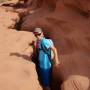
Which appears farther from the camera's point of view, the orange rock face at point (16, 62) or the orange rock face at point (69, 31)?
the orange rock face at point (69, 31)

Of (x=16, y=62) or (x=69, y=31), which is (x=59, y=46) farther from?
(x=16, y=62)

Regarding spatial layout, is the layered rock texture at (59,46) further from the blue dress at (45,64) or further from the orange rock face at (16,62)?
the blue dress at (45,64)

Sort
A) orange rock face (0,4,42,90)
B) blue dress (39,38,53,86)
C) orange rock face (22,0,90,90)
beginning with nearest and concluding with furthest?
1. orange rock face (0,4,42,90)
2. blue dress (39,38,53,86)
3. orange rock face (22,0,90,90)

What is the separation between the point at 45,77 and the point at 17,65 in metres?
0.52

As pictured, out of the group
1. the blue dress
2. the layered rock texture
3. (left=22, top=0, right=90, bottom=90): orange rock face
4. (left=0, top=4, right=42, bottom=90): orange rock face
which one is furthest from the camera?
(left=22, top=0, right=90, bottom=90): orange rock face

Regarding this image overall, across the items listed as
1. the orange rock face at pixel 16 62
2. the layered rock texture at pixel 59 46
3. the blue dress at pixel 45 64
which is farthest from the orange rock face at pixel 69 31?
the orange rock face at pixel 16 62

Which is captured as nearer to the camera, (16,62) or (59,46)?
(16,62)

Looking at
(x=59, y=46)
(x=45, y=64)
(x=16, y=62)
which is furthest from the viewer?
(x=59, y=46)

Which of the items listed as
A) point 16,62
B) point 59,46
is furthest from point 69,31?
point 16,62

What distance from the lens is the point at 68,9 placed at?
Result: 671 centimetres

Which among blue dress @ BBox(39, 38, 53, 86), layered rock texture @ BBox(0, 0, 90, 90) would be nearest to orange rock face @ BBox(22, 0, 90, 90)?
layered rock texture @ BBox(0, 0, 90, 90)

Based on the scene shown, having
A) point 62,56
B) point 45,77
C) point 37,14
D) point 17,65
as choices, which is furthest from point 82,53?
point 37,14

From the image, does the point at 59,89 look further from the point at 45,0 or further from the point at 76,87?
the point at 45,0

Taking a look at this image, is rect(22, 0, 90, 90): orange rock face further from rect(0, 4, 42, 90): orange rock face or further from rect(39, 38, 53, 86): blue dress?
rect(0, 4, 42, 90): orange rock face
